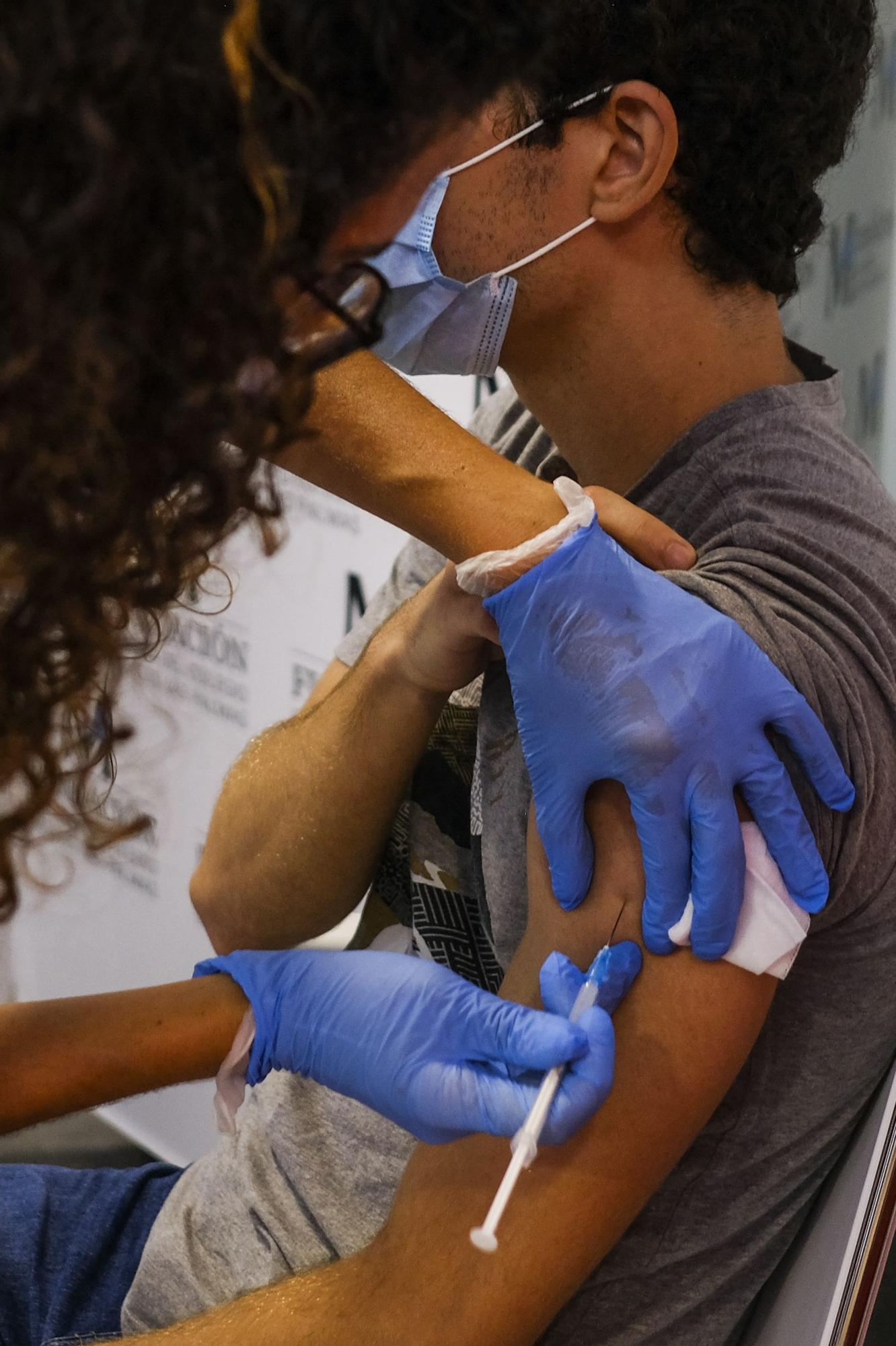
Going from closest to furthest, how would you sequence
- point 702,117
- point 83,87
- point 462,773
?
point 83,87, point 702,117, point 462,773

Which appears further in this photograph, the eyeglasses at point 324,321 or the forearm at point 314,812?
the forearm at point 314,812

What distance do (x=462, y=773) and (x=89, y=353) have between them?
75 centimetres

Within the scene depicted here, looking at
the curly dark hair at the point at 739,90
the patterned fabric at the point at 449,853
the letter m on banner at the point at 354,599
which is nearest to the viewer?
the curly dark hair at the point at 739,90

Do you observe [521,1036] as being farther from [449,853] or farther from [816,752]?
[449,853]

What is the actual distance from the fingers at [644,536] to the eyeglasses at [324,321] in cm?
35

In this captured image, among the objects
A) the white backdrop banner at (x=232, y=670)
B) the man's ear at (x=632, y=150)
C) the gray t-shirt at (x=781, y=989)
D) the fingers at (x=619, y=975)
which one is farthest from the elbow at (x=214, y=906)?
the man's ear at (x=632, y=150)

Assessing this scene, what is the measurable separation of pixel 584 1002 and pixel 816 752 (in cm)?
23

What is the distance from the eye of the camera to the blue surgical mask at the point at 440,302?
3.72ft

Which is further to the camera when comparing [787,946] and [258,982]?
[258,982]

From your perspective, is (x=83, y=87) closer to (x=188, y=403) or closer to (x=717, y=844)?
(x=188, y=403)

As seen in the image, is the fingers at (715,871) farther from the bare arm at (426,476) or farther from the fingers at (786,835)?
the bare arm at (426,476)

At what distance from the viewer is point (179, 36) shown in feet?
1.77

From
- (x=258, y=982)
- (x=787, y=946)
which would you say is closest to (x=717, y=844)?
(x=787, y=946)

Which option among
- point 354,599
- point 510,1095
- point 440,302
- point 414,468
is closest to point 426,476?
point 414,468
